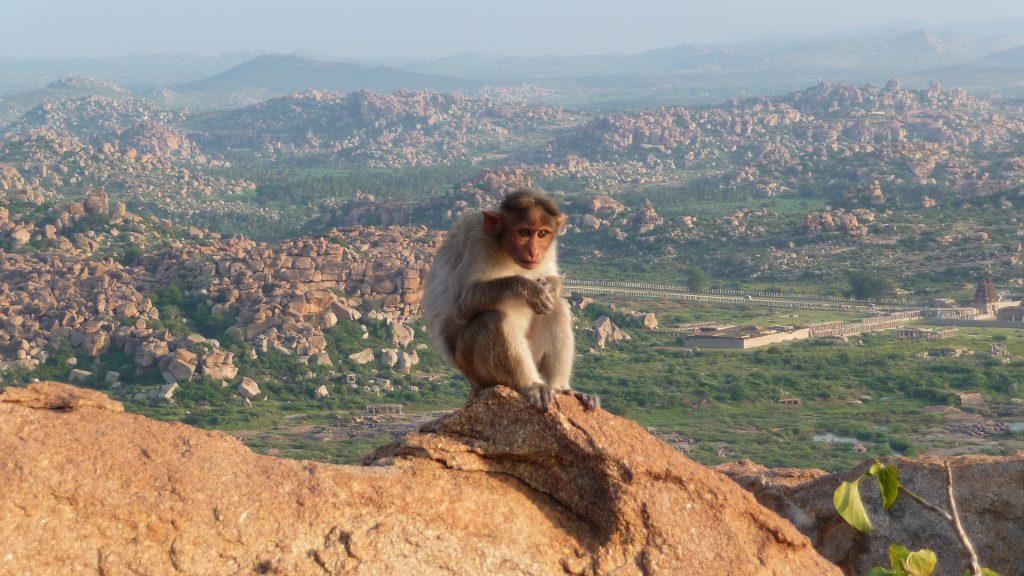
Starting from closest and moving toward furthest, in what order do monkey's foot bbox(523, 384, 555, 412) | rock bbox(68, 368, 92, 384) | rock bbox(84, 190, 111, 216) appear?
monkey's foot bbox(523, 384, 555, 412), rock bbox(68, 368, 92, 384), rock bbox(84, 190, 111, 216)

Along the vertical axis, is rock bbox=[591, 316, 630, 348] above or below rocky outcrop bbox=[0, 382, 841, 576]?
below

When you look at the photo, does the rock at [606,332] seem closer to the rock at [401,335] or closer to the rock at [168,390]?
the rock at [401,335]

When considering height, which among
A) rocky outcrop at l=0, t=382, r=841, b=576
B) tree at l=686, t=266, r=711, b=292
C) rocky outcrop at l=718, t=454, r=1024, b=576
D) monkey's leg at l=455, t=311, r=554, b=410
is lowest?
tree at l=686, t=266, r=711, b=292

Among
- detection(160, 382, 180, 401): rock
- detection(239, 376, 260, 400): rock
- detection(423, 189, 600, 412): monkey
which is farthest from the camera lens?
detection(239, 376, 260, 400): rock

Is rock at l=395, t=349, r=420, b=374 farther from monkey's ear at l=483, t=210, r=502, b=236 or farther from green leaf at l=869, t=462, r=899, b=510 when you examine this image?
green leaf at l=869, t=462, r=899, b=510

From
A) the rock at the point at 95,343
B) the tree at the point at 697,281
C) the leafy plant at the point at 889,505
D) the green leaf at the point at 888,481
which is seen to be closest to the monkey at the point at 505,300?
the leafy plant at the point at 889,505

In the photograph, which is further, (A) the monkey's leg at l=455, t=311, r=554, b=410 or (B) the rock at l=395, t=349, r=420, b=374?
(B) the rock at l=395, t=349, r=420, b=374

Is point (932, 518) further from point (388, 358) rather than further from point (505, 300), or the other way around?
point (388, 358)

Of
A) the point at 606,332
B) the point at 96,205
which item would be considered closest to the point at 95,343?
the point at 606,332

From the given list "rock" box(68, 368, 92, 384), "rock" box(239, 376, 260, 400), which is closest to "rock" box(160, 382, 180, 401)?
"rock" box(239, 376, 260, 400)
